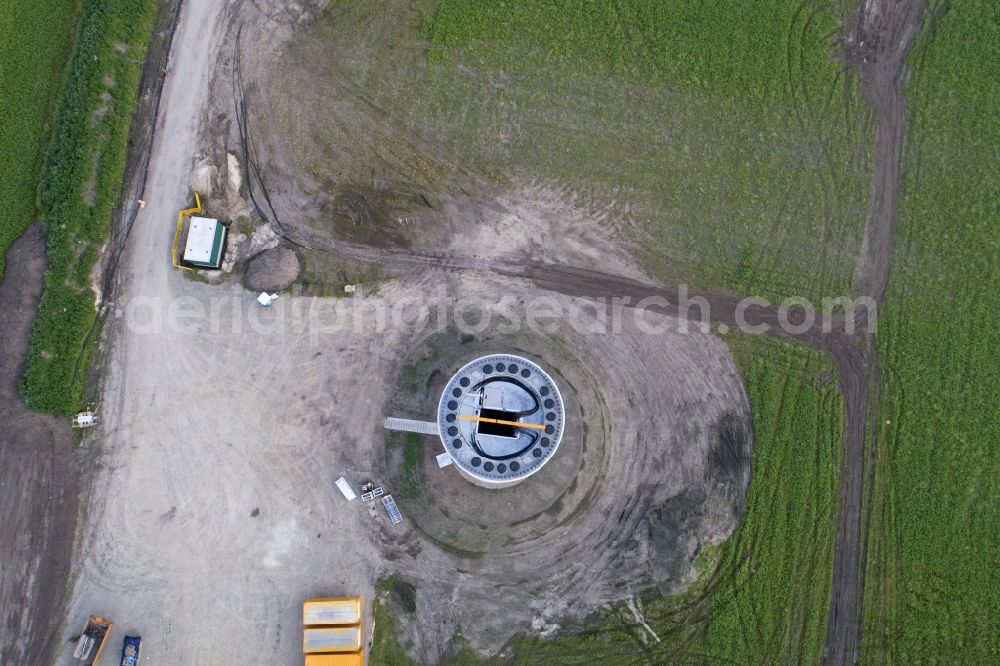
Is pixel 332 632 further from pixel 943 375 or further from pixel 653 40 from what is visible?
pixel 653 40

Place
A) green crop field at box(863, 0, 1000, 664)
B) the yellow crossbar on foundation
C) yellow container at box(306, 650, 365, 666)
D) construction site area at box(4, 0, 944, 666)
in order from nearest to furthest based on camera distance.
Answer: yellow container at box(306, 650, 365, 666) → the yellow crossbar on foundation → construction site area at box(4, 0, 944, 666) → green crop field at box(863, 0, 1000, 664)

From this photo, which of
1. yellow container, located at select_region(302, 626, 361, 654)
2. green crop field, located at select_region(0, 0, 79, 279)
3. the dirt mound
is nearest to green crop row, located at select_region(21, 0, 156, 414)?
green crop field, located at select_region(0, 0, 79, 279)

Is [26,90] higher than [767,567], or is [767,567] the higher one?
[26,90]

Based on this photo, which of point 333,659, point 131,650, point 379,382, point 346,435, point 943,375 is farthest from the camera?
point 943,375

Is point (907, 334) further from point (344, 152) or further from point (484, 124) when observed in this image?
point (344, 152)

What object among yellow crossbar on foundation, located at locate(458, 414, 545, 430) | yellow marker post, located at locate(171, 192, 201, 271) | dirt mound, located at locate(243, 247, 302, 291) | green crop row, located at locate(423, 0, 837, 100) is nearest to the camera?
yellow crossbar on foundation, located at locate(458, 414, 545, 430)

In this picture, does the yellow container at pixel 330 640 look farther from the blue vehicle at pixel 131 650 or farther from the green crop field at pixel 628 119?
the green crop field at pixel 628 119

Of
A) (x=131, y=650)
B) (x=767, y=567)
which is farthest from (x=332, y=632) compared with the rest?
(x=767, y=567)

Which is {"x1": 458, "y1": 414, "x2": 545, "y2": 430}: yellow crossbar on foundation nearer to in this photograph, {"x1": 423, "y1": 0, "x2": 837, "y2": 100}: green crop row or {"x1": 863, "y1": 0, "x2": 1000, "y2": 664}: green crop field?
{"x1": 863, "y1": 0, "x2": 1000, "y2": 664}: green crop field
